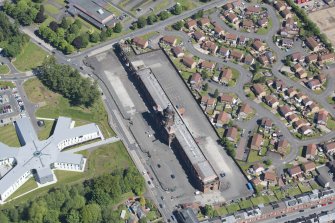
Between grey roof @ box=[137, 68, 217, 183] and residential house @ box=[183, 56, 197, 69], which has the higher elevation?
residential house @ box=[183, 56, 197, 69]

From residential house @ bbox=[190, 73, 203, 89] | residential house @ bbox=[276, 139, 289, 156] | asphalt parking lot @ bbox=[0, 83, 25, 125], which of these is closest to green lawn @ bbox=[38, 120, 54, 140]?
asphalt parking lot @ bbox=[0, 83, 25, 125]

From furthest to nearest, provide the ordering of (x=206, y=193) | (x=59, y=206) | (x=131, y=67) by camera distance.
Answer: (x=131, y=67), (x=206, y=193), (x=59, y=206)

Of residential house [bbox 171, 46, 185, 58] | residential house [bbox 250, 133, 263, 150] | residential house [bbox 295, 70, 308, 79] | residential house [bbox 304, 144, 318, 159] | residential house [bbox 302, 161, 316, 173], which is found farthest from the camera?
residential house [bbox 171, 46, 185, 58]

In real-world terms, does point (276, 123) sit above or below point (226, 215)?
above

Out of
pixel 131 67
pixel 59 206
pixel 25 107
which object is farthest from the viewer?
pixel 131 67

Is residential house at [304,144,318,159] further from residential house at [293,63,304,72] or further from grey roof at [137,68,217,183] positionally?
residential house at [293,63,304,72]

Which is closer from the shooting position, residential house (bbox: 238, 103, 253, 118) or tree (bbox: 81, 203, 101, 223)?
tree (bbox: 81, 203, 101, 223)

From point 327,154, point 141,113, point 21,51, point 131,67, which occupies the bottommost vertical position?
point 327,154

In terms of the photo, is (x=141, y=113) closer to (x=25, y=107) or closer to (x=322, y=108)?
→ (x=25, y=107)

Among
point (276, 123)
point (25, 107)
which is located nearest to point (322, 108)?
point (276, 123)
